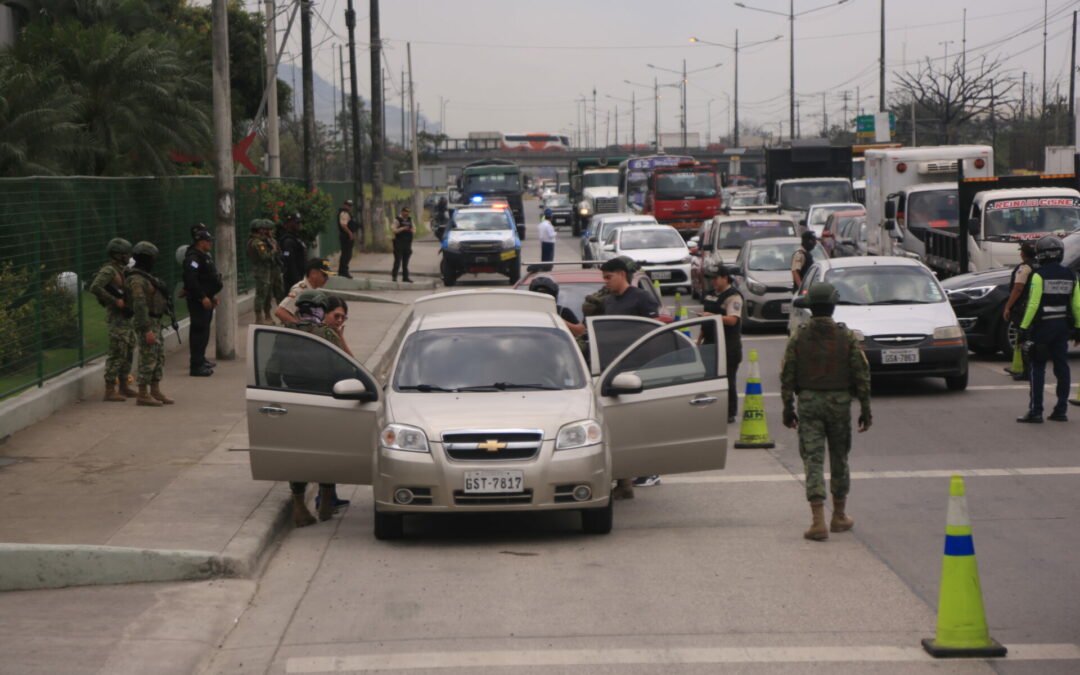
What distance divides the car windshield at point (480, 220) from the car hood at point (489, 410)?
2730 centimetres

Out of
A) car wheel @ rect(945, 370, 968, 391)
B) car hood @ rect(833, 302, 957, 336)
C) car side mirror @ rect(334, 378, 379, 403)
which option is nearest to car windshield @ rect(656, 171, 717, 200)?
car hood @ rect(833, 302, 957, 336)

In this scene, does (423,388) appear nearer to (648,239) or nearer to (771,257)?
(771,257)

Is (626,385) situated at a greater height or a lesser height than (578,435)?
greater

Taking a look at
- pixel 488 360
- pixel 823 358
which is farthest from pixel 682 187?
pixel 823 358

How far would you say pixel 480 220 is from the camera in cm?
3756

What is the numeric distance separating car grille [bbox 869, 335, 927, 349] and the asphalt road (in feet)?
12.9

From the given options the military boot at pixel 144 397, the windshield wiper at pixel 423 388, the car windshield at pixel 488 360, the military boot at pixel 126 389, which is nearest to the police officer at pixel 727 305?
the car windshield at pixel 488 360

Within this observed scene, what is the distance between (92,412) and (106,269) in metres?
1.49

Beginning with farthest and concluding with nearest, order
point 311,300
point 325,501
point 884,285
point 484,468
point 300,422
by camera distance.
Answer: point 884,285 → point 311,300 → point 325,501 → point 300,422 → point 484,468

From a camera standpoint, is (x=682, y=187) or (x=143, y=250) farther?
(x=682, y=187)

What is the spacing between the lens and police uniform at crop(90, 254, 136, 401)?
1459 cm

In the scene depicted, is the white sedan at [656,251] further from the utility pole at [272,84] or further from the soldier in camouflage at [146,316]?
the soldier in camouflage at [146,316]

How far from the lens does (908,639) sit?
23.6 feet

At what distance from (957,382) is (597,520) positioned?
852 centimetres
